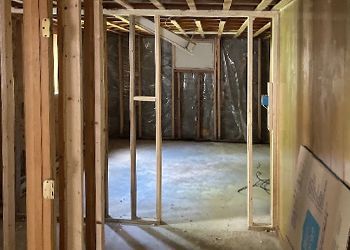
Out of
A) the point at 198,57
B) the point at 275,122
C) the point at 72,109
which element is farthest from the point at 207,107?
the point at 72,109

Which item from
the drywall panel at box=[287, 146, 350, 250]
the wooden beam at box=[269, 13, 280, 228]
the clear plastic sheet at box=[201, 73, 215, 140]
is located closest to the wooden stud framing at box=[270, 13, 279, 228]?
the wooden beam at box=[269, 13, 280, 228]

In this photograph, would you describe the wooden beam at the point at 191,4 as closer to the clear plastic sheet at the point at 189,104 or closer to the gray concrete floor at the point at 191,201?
the gray concrete floor at the point at 191,201

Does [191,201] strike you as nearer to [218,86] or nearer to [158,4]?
[158,4]

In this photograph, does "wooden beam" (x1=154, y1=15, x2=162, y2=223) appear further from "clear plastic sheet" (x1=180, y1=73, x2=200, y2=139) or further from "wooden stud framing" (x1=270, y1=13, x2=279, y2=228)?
"clear plastic sheet" (x1=180, y1=73, x2=200, y2=139)

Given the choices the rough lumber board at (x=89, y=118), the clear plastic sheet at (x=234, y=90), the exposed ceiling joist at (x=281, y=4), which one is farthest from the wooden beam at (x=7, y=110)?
the clear plastic sheet at (x=234, y=90)

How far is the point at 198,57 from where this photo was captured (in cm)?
1003

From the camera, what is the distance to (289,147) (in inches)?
167

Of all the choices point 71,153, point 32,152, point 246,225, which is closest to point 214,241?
point 246,225

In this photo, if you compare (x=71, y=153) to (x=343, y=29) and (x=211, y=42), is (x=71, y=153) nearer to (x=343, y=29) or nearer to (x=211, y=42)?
(x=343, y=29)

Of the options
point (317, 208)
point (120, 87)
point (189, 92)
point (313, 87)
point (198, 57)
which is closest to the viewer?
point (317, 208)

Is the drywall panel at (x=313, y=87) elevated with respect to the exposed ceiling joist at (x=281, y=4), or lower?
lower

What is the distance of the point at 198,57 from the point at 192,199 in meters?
4.86

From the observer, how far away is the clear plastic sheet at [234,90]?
393 inches

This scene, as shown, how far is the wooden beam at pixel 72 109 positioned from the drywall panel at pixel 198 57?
749cm
